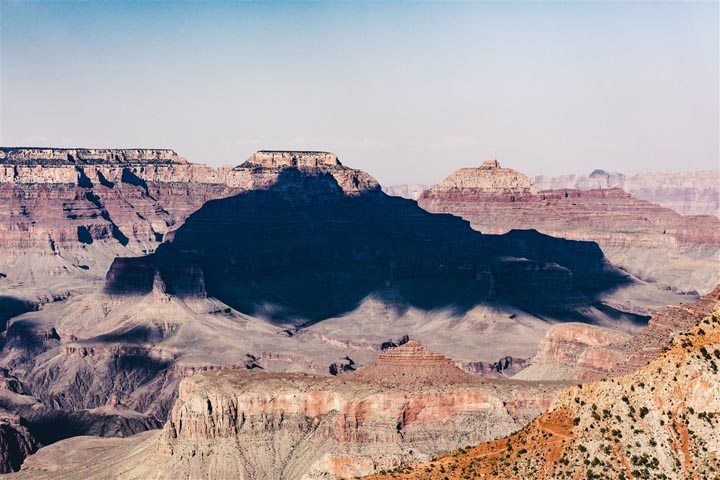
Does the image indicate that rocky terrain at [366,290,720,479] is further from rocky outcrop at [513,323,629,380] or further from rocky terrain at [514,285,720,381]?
rocky outcrop at [513,323,629,380]

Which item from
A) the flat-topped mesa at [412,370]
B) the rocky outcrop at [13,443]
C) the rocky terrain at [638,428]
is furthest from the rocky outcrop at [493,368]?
the rocky terrain at [638,428]

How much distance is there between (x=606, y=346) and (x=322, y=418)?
125ft

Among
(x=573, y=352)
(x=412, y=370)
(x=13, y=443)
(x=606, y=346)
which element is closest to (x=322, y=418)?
(x=412, y=370)

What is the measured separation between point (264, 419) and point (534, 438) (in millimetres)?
63676

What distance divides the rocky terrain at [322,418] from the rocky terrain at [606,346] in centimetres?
1081

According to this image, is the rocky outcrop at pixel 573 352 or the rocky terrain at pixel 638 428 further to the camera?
the rocky outcrop at pixel 573 352

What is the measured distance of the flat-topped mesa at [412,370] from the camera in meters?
115

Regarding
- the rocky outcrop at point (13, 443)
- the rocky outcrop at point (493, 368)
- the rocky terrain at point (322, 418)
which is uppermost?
the rocky terrain at point (322, 418)

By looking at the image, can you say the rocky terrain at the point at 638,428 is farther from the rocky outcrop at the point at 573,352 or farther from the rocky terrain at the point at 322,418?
the rocky outcrop at the point at 573,352

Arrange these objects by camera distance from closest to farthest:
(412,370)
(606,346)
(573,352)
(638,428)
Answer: (638,428)
(412,370)
(606,346)
(573,352)

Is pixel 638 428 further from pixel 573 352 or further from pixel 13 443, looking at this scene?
pixel 13 443

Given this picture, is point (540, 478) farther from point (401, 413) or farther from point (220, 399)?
point (220, 399)

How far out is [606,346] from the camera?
136 metres

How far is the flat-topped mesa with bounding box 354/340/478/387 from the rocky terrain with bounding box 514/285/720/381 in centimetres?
1549
